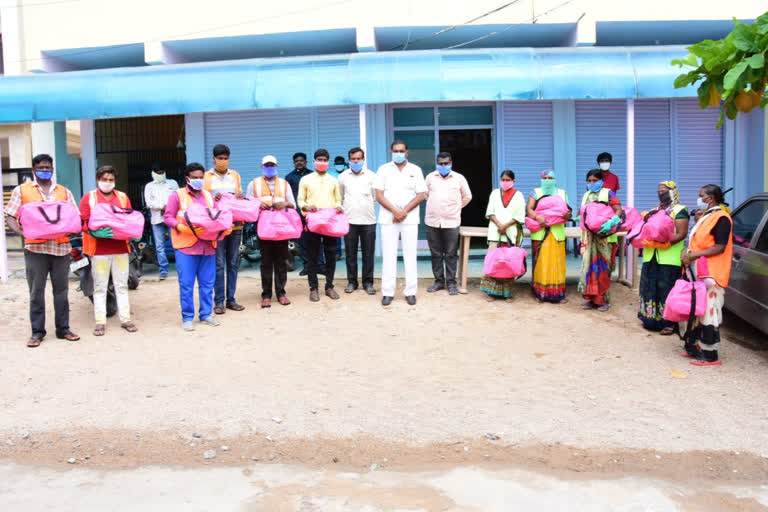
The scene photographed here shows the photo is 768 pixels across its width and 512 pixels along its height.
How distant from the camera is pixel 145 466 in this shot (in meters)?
4.40

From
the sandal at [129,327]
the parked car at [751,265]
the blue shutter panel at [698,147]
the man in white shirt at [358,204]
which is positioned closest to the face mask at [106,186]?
the sandal at [129,327]

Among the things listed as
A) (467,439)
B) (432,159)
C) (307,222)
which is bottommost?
(467,439)

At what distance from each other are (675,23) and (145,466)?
11.5 meters

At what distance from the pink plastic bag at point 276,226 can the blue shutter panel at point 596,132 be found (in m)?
6.26

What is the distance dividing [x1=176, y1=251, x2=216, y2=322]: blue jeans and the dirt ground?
0.25 m

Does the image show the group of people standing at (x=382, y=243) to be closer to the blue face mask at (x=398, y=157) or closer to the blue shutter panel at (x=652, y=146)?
the blue face mask at (x=398, y=157)

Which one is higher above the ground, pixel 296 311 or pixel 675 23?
pixel 675 23

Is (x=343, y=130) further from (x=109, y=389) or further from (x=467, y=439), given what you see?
(x=467, y=439)

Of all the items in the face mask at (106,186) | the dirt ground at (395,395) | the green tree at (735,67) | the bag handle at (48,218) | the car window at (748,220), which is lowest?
the dirt ground at (395,395)

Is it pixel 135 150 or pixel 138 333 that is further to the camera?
pixel 135 150

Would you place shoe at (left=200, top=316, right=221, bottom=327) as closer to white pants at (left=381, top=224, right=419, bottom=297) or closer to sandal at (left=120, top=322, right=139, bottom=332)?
sandal at (left=120, top=322, right=139, bottom=332)

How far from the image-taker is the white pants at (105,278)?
23.8ft

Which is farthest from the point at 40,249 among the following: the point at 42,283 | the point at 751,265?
the point at 751,265

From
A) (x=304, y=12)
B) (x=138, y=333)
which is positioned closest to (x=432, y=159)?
(x=304, y=12)
